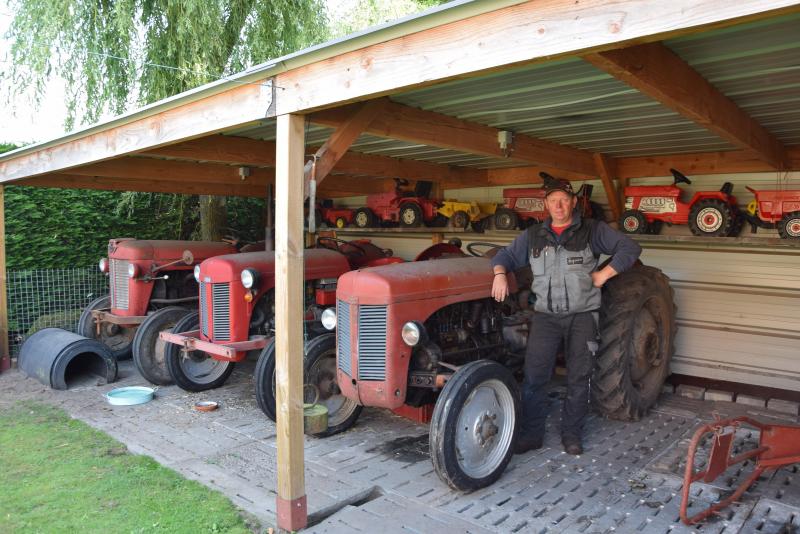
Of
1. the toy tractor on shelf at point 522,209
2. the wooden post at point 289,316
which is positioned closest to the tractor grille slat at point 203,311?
the wooden post at point 289,316

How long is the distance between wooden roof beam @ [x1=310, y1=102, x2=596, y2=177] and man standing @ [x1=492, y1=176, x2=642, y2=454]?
642 mm

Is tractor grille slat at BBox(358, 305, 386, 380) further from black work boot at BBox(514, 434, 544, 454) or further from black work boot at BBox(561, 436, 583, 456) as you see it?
black work boot at BBox(561, 436, 583, 456)

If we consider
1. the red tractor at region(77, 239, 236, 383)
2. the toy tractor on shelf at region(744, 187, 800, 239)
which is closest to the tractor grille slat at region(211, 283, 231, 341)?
the red tractor at region(77, 239, 236, 383)

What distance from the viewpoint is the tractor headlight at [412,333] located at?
3.03 metres

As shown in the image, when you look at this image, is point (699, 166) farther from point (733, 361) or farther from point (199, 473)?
point (199, 473)

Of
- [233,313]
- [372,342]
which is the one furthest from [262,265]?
[372,342]

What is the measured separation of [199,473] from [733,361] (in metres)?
4.23

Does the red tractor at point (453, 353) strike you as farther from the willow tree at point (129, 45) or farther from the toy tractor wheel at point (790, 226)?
the willow tree at point (129, 45)

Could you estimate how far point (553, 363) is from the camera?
134 inches

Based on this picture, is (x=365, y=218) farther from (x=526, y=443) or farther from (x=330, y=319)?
(x=526, y=443)

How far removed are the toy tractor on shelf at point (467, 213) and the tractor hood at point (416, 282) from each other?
2.44 m

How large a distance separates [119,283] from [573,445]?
4.27 m

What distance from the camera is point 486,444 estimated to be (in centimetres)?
312

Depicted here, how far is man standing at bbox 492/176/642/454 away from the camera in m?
3.32
